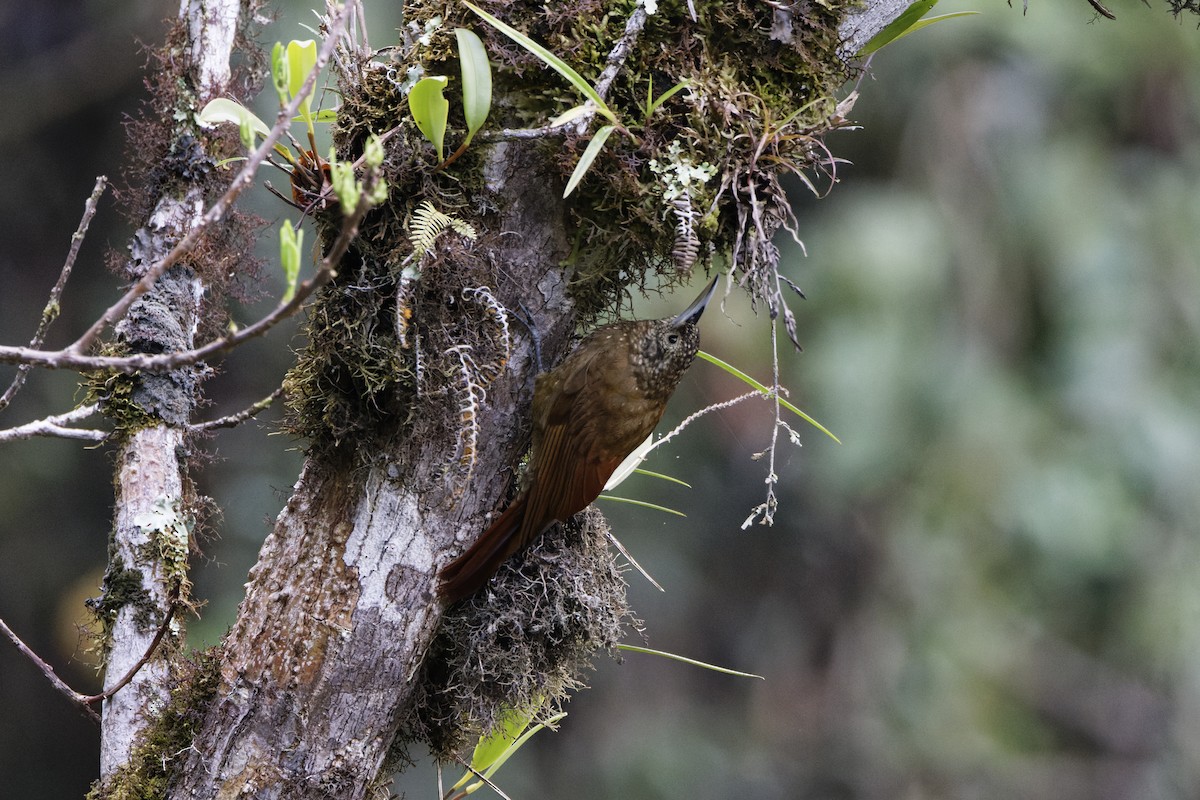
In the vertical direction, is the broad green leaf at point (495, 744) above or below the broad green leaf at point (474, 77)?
below

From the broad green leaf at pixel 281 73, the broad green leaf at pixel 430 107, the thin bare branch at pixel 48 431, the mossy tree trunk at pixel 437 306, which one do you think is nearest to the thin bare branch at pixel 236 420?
the mossy tree trunk at pixel 437 306

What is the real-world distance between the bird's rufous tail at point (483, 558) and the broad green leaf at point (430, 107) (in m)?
0.61

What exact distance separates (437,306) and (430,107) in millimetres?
319

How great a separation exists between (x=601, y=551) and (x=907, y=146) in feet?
11.2

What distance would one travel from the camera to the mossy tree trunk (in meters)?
1.67

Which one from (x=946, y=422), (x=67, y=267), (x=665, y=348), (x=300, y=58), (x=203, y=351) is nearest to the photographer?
(x=203, y=351)

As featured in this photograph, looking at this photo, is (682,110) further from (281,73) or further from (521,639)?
(521,639)

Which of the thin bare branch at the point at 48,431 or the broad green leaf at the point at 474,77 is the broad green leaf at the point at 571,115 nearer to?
the broad green leaf at the point at 474,77

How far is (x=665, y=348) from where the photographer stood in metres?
2.17

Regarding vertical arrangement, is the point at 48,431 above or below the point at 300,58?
below

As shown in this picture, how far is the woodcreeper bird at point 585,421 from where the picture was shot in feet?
5.83

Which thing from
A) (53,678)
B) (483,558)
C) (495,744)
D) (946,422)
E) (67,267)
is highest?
(67,267)

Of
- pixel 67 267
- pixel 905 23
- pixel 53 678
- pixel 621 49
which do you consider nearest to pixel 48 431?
pixel 67 267

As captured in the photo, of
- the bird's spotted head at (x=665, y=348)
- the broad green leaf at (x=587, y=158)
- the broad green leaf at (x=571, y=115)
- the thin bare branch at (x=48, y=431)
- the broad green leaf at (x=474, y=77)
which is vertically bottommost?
the bird's spotted head at (x=665, y=348)
